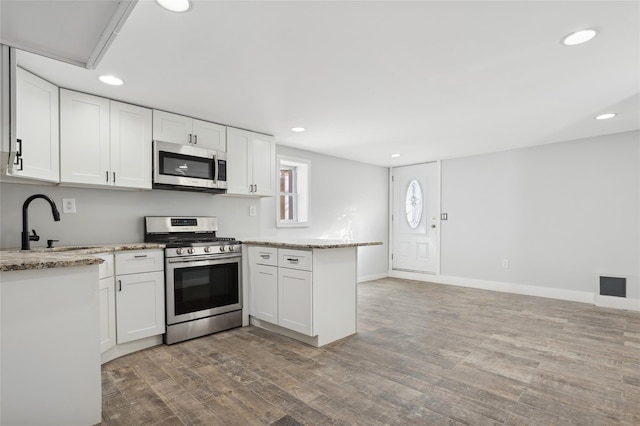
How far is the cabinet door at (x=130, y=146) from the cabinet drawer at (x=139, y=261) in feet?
2.17

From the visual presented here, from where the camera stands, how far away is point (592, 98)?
2965mm

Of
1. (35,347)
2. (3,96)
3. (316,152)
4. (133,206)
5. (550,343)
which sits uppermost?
(316,152)

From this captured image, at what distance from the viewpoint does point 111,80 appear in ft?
8.32

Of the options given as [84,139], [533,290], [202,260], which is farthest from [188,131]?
[533,290]

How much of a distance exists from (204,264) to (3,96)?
78.1 inches

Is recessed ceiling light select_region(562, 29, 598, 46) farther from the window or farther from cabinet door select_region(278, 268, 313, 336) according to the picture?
the window

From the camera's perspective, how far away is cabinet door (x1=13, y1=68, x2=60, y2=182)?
7.61ft

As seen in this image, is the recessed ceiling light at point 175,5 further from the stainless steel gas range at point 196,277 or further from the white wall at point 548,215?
the white wall at point 548,215

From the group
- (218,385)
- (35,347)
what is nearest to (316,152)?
(218,385)

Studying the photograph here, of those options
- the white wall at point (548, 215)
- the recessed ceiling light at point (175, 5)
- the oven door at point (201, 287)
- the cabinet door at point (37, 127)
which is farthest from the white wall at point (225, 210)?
the recessed ceiling light at point (175, 5)

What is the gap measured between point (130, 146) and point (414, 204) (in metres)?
4.90

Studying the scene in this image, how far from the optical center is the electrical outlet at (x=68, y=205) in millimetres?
2855

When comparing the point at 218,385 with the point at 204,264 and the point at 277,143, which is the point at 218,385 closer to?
the point at 204,264

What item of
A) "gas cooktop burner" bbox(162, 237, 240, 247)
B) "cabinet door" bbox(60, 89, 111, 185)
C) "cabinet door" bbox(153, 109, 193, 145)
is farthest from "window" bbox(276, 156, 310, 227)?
"cabinet door" bbox(60, 89, 111, 185)
